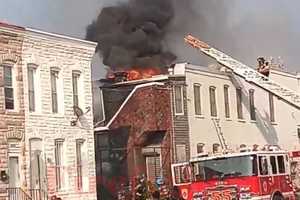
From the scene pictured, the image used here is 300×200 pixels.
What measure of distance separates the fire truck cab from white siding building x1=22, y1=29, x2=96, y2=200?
554 cm

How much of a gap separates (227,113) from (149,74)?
18.3 feet

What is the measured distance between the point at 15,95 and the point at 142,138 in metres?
9.92

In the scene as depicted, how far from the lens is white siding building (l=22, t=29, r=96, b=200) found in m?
29.2

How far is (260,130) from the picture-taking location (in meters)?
45.6

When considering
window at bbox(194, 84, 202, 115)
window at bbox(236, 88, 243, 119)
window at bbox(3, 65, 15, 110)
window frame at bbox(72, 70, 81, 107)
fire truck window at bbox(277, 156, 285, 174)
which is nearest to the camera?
fire truck window at bbox(277, 156, 285, 174)

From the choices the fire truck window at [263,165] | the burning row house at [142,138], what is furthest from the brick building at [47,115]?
the fire truck window at [263,165]

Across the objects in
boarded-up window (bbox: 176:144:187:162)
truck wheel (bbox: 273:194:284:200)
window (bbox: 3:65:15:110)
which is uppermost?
window (bbox: 3:65:15:110)

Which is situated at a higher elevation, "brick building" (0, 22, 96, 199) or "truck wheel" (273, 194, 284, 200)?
"brick building" (0, 22, 96, 199)

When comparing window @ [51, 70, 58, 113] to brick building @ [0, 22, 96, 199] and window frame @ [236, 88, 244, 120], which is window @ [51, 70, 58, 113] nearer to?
brick building @ [0, 22, 96, 199]

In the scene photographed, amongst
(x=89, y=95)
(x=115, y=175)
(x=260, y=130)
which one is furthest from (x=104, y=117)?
(x=260, y=130)

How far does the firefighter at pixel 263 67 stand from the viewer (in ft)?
Answer: 153

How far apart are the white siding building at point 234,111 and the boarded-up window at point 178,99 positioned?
376 millimetres

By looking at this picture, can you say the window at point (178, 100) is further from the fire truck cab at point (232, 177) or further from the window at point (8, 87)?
the window at point (8, 87)

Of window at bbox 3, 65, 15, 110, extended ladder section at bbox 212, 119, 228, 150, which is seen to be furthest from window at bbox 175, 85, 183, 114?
window at bbox 3, 65, 15, 110
